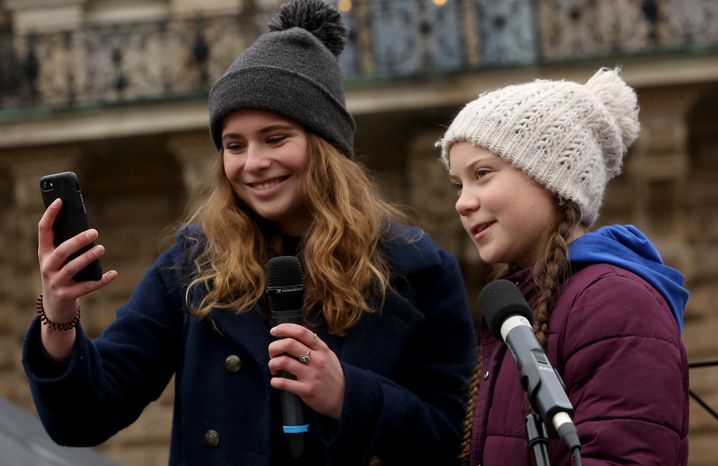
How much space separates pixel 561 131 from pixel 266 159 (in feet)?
2.35

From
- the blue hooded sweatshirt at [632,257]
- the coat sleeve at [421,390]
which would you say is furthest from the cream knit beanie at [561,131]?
the coat sleeve at [421,390]

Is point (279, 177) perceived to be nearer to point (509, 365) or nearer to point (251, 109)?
point (251, 109)

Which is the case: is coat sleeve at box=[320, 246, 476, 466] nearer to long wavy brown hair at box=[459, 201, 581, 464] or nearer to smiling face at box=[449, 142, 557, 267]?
long wavy brown hair at box=[459, 201, 581, 464]

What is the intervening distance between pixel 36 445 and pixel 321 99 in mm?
1085

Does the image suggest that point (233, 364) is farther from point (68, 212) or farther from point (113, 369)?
point (68, 212)

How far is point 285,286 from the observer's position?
8.23 feet

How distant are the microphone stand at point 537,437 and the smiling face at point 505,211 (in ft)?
1.78

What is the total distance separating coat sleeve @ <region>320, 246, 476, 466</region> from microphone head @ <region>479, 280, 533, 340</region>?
59cm

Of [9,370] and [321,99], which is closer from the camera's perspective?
[321,99]

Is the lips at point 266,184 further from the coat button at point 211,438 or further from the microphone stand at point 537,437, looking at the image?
the microphone stand at point 537,437

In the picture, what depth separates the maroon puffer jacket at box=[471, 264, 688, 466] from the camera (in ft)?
6.70

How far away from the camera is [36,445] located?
3.08 meters

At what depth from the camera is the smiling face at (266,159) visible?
114 inches

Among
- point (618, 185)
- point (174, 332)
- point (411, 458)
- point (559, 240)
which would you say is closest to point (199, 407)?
point (174, 332)
